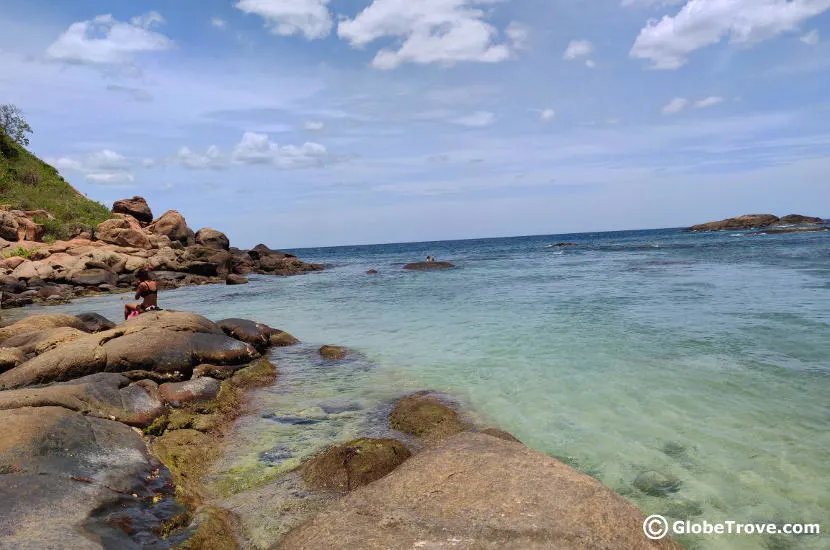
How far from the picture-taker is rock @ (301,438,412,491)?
19.1ft

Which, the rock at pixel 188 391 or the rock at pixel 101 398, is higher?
the rock at pixel 101 398

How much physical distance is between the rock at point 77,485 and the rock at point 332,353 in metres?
6.48

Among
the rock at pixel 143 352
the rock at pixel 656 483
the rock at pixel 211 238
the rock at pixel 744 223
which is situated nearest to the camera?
the rock at pixel 656 483

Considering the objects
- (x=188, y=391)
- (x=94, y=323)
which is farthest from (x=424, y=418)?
(x=94, y=323)

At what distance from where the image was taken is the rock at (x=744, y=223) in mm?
100125

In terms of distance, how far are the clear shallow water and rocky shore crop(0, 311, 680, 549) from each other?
2.72 feet

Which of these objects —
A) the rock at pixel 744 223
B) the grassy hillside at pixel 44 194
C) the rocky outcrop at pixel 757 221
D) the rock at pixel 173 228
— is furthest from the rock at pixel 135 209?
the rock at pixel 744 223

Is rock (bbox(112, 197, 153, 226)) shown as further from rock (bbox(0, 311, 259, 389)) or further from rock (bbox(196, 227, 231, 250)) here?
rock (bbox(0, 311, 259, 389))

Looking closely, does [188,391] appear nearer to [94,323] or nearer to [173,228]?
[94,323]

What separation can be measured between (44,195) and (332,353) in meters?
48.3

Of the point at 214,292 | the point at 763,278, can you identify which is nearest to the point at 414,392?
the point at 763,278

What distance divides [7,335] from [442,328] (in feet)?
37.8

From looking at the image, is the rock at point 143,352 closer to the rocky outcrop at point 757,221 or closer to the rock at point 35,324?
the rock at point 35,324

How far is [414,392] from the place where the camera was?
9586mm
